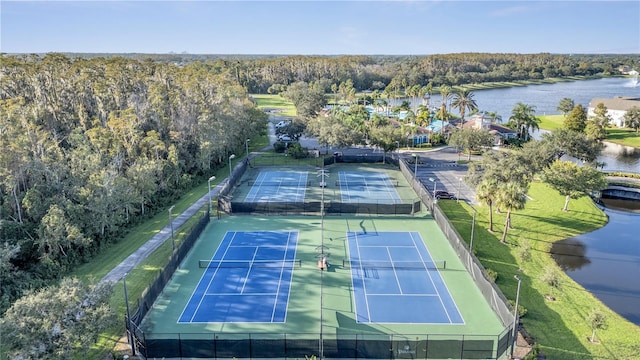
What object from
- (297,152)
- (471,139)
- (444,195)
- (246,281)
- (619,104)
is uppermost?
(619,104)

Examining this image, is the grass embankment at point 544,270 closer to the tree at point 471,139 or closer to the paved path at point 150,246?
the tree at point 471,139

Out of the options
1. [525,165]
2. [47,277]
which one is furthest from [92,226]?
[525,165]

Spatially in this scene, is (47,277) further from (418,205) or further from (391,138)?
(391,138)

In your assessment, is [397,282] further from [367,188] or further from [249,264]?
[367,188]

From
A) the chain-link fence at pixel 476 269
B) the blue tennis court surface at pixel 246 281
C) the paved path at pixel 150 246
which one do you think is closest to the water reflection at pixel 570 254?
the chain-link fence at pixel 476 269

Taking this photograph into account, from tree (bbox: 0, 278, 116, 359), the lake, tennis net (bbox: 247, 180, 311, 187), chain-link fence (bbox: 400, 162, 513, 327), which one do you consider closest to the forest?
tennis net (bbox: 247, 180, 311, 187)

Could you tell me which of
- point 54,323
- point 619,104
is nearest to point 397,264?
point 54,323

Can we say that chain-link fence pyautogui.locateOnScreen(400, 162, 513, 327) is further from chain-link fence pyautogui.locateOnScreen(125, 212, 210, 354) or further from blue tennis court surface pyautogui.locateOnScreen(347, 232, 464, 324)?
chain-link fence pyautogui.locateOnScreen(125, 212, 210, 354)
